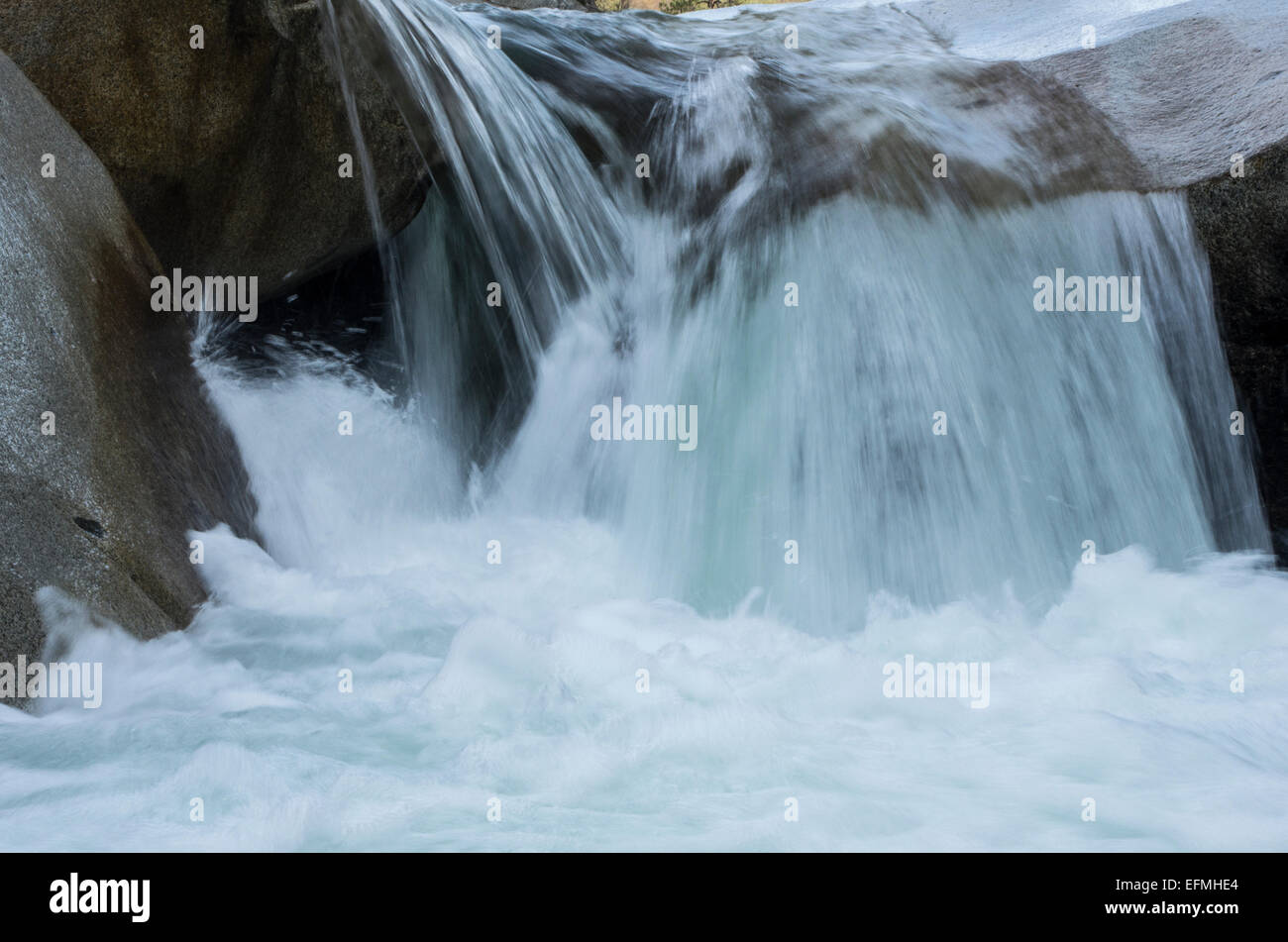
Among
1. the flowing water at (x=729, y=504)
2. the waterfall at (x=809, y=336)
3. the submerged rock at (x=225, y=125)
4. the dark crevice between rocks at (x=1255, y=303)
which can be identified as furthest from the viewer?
the dark crevice between rocks at (x=1255, y=303)

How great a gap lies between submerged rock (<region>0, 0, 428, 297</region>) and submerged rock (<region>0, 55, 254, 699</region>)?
0.31m

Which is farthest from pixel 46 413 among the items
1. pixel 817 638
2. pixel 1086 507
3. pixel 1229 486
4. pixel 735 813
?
pixel 1229 486

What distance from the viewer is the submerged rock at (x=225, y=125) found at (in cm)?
568

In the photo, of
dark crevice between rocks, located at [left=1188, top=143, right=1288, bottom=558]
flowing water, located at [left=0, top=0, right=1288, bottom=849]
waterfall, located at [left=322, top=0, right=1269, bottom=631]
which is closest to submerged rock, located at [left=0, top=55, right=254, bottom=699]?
flowing water, located at [left=0, top=0, right=1288, bottom=849]

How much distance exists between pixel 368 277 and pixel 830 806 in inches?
164

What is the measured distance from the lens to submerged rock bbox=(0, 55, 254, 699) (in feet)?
14.4

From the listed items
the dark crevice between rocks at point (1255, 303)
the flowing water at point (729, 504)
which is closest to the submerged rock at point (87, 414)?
the flowing water at point (729, 504)

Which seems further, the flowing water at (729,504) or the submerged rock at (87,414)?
the submerged rock at (87,414)

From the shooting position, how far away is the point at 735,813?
3.75 m

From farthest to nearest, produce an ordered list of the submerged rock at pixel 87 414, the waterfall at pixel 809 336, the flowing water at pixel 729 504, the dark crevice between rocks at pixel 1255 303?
1. the dark crevice between rocks at pixel 1255 303
2. the waterfall at pixel 809 336
3. the submerged rock at pixel 87 414
4. the flowing water at pixel 729 504

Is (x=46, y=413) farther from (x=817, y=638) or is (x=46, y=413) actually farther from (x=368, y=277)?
(x=817, y=638)

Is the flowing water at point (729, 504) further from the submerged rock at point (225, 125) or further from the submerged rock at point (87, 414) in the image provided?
the submerged rock at point (225, 125)

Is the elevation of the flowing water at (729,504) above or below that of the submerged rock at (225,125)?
below

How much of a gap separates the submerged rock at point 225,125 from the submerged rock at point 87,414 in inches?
12.1
